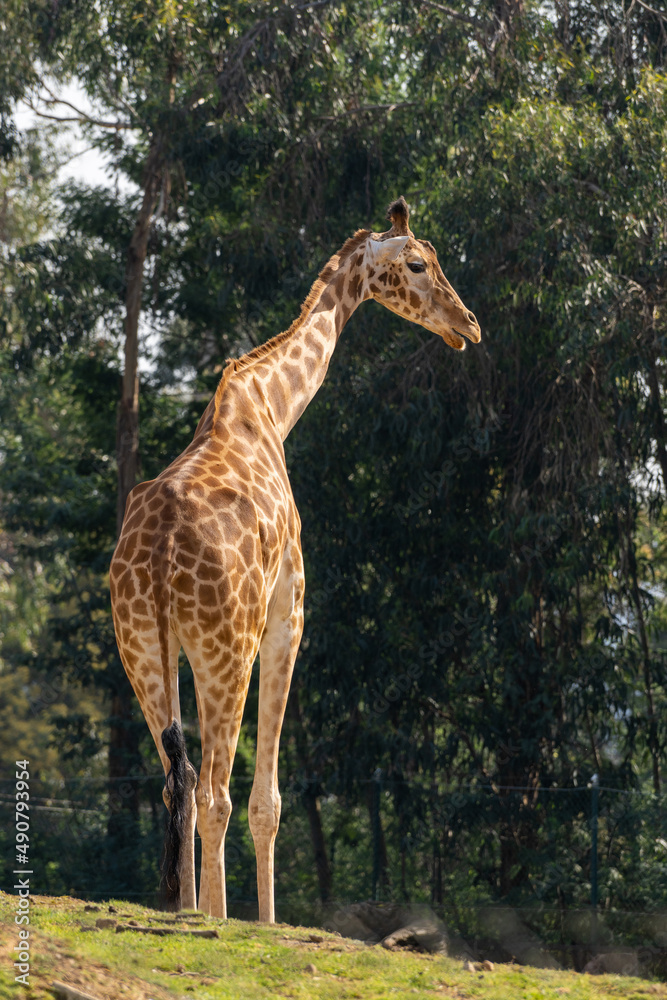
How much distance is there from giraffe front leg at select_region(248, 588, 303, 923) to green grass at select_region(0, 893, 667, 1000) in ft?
1.12

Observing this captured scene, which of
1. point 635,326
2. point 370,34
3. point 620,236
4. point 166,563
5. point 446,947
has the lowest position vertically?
point 446,947

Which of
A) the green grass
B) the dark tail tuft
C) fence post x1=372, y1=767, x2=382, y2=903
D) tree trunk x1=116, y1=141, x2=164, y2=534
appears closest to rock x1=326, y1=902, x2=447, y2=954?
fence post x1=372, y1=767, x2=382, y2=903

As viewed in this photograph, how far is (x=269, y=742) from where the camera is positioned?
6512mm

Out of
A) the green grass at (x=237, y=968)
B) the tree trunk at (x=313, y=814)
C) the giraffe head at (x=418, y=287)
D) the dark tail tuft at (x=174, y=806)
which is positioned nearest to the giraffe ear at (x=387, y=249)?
the giraffe head at (x=418, y=287)

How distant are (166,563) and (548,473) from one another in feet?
20.8

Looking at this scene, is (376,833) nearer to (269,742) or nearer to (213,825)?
(269,742)

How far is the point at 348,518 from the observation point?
12.3 meters

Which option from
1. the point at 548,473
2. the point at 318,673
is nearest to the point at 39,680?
the point at 318,673

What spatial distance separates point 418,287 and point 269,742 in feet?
11.5

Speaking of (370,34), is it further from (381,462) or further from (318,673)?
(318,673)

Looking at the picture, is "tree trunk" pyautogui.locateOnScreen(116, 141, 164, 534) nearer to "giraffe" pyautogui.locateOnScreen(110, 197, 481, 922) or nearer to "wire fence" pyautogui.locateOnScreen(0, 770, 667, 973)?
"wire fence" pyautogui.locateOnScreen(0, 770, 667, 973)

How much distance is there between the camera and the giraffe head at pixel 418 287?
7.90 m

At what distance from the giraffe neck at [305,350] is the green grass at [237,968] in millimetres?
3206

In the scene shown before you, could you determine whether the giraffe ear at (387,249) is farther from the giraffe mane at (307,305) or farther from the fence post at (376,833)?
the fence post at (376,833)
